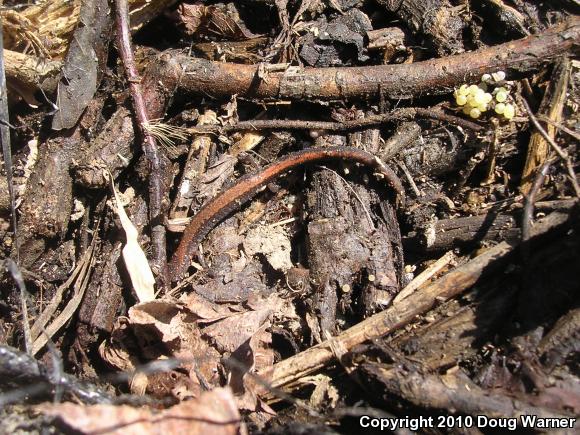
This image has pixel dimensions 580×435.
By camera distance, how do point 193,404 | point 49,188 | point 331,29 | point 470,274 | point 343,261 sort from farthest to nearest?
1. point 331,29
2. point 49,188
3. point 343,261
4. point 470,274
5. point 193,404

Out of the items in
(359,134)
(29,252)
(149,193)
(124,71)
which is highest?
(124,71)

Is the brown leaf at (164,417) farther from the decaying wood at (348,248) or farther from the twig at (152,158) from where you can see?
the twig at (152,158)

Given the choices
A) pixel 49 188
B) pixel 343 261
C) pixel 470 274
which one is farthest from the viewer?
pixel 49 188

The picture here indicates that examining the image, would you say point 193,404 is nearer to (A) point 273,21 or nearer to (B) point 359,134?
(B) point 359,134

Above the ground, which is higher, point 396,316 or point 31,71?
point 31,71

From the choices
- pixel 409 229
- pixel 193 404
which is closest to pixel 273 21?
pixel 409 229

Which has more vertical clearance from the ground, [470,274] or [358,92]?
[358,92]

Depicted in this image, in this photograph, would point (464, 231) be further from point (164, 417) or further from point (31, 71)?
point (31, 71)
